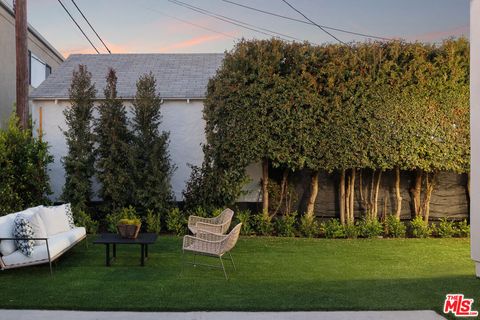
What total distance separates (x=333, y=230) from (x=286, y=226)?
112cm

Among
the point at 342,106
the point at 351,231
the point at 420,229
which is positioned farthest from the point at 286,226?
the point at 420,229

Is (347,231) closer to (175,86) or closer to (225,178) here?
(225,178)

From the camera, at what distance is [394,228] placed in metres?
12.9

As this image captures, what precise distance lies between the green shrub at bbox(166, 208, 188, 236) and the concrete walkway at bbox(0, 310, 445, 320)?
6.51 meters

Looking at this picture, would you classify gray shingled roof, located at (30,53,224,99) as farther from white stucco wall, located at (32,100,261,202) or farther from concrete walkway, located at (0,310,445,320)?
concrete walkway, located at (0,310,445,320)

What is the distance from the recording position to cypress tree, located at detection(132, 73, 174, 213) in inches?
496

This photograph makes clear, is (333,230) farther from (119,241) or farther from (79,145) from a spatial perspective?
(79,145)

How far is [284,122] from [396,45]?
3138 mm

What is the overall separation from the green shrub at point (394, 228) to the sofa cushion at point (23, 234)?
8.31 meters

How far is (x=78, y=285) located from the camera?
743 cm

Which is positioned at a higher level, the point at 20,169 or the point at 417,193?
the point at 20,169

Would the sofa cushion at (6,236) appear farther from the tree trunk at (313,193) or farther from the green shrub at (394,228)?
the green shrub at (394,228)

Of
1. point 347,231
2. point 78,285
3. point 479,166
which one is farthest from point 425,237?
point 78,285

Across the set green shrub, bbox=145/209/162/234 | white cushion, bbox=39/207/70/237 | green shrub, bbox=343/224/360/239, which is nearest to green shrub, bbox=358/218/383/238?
green shrub, bbox=343/224/360/239
